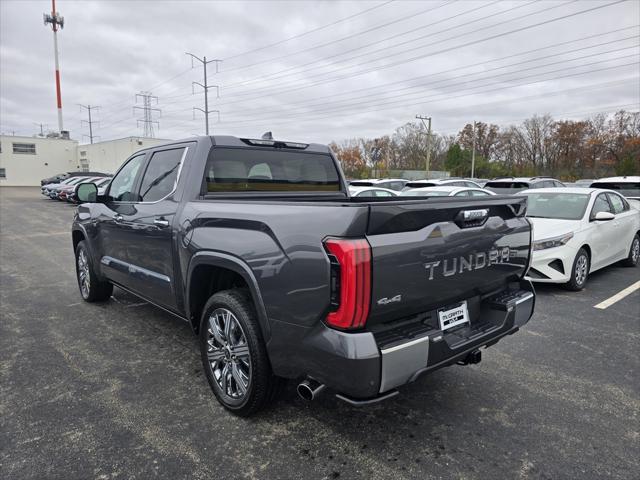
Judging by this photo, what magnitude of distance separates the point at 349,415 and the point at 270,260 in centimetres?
131

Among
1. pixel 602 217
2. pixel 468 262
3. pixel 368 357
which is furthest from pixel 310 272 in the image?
pixel 602 217

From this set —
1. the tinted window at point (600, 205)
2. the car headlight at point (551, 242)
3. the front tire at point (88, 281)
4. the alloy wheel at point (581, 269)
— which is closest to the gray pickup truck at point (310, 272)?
the front tire at point (88, 281)

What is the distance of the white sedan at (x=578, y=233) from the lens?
617cm

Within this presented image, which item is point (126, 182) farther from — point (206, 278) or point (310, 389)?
point (310, 389)

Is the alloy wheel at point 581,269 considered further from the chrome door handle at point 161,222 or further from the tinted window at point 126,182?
the tinted window at point 126,182

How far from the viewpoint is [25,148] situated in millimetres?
55625

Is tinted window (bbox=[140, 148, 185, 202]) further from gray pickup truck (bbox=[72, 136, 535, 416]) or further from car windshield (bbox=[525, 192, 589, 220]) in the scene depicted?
car windshield (bbox=[525, 192, 589, 220])

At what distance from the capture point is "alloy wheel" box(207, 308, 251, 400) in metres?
2.92

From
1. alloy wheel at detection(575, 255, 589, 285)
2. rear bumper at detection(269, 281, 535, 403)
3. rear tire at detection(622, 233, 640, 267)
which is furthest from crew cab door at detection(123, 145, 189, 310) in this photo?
rear tire at detection(622, 233, 640, 267)

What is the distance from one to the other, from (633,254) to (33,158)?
64793 millimetres

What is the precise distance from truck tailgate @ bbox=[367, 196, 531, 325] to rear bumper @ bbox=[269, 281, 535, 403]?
145 mm

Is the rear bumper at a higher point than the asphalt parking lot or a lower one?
higher

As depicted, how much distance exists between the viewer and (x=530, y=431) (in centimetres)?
285

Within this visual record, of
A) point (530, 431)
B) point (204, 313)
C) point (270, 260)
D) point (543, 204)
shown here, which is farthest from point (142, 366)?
point (543, 204)
